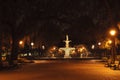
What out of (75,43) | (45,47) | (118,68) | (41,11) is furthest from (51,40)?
(118,68)

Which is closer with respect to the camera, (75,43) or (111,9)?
(111,9)

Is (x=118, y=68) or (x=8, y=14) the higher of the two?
(x=8, y=14)

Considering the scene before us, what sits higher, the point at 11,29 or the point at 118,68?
the point at 11,29

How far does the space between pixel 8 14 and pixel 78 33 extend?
72.5 m

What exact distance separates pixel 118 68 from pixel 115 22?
35.6 ft

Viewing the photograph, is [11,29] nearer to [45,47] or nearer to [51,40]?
[51,40]

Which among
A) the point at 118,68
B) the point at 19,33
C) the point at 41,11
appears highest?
the point at 41,11

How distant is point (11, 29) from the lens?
171 ft

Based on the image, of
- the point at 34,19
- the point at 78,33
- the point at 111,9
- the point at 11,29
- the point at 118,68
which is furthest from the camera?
the point at 78,33

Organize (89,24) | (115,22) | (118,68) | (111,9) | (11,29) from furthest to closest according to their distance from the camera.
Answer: (89,24) → (11,29) → (115,22) → (111,9) → (118,68)

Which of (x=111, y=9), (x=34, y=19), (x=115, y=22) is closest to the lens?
(x=111, y=9)

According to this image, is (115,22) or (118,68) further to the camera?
(115,22)

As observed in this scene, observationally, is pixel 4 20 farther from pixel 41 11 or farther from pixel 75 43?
pixel 75 43

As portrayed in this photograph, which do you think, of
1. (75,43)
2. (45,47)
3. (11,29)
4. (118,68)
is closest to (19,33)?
(11,29)
